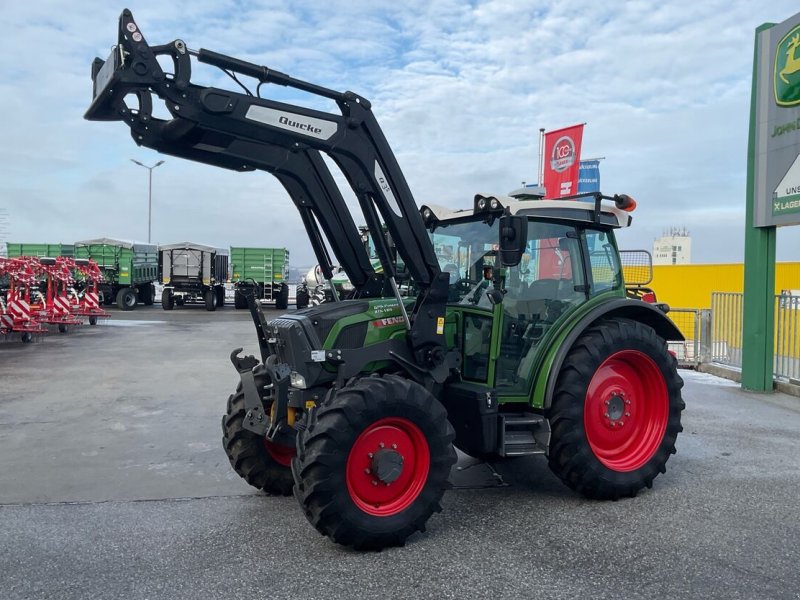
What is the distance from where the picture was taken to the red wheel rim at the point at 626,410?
197 inches

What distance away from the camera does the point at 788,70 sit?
8953 millimetres

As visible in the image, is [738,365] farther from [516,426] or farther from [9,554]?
[9,554]

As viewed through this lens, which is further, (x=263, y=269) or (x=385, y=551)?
(x=263, y=269)

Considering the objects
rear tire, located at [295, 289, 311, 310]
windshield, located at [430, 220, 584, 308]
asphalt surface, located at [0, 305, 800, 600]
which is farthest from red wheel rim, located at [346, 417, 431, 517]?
rear tire, located at [295, 289, 311, 310]

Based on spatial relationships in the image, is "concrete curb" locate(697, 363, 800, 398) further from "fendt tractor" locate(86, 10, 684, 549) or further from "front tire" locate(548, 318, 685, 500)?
"front tire" locate(548, 318, 685, 500)

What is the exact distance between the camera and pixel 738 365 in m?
11.3

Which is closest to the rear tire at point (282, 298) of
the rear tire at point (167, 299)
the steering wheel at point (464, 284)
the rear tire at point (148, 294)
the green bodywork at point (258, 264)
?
the green bodywork at point (258, 264)

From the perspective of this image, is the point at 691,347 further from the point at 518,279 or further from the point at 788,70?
the point at 518,279

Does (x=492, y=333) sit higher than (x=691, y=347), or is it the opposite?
(x=492, y=333)

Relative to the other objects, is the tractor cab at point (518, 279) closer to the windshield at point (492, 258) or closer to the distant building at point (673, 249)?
the windshield at point (492, 258)

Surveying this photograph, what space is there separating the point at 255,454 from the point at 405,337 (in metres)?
1.40

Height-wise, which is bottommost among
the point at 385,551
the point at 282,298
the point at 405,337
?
the point at 385,551

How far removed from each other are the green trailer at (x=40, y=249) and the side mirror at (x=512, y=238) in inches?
1109

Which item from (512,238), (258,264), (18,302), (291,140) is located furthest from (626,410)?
(258,264)
